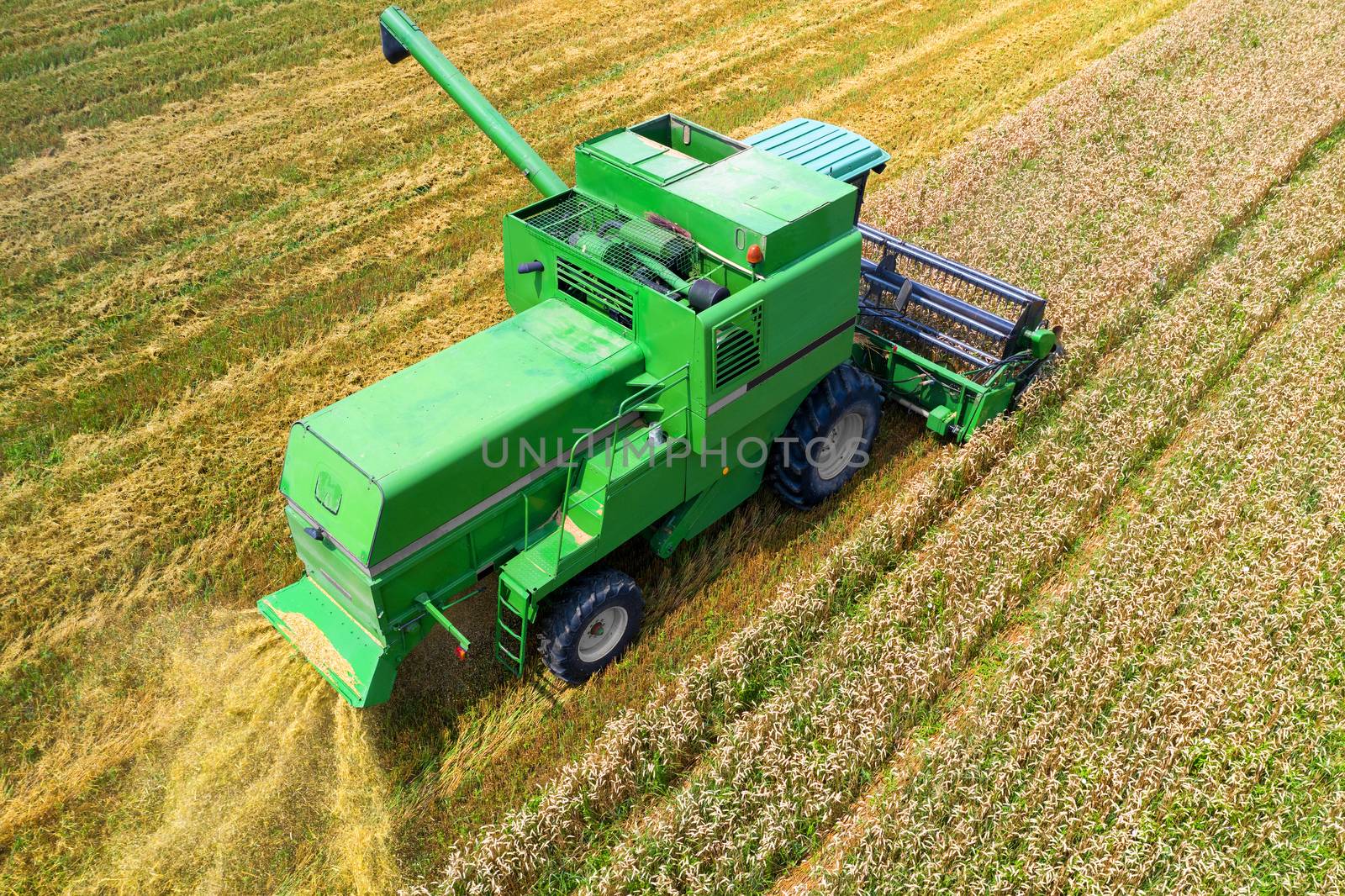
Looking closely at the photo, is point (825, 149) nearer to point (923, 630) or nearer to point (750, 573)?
point (750, 573)

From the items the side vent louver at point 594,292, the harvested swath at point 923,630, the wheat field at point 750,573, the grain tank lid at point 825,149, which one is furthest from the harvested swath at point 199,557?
the grain tank lid at point 825,149

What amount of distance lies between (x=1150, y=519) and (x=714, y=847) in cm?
398

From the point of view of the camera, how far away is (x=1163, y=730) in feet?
19.1

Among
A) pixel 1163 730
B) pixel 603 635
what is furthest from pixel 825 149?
pixel 1163 730

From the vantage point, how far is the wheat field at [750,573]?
18.4 ft

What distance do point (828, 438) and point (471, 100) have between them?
4.14 m

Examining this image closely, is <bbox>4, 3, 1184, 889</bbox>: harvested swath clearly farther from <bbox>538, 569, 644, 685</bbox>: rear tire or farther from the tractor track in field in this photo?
the tractor track in field

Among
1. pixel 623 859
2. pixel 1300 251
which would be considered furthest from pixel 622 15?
pixel 623 859

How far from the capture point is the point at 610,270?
677 cm

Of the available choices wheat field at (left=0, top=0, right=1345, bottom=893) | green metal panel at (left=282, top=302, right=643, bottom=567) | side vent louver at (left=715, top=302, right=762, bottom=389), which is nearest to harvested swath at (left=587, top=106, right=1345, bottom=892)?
wheat field at (left=0, top=0, right=1345, bottom=893)

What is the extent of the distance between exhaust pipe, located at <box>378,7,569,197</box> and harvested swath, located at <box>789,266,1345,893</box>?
5.01 m

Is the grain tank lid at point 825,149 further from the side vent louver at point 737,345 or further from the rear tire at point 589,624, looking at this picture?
the rear tire at point 589,624

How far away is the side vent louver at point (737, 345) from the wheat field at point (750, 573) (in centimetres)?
155

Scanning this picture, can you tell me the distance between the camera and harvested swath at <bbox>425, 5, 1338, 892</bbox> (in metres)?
5.63
